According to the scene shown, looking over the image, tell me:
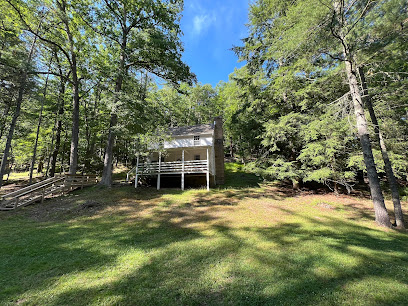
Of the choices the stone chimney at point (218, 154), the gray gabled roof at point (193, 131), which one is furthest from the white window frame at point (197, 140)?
the stone chimney at point (218, 154)

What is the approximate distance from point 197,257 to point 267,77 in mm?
14989

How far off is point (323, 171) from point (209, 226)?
8447mm

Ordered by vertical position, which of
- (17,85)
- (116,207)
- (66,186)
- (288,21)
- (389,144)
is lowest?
(116,207)

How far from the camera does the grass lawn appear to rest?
3.23 m

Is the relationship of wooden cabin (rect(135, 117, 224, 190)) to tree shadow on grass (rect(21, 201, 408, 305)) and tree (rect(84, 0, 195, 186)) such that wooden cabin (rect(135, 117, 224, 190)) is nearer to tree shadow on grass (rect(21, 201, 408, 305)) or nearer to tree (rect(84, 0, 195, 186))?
tree (rect(84, 0, 195, 186))

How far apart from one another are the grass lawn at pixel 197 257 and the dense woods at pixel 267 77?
4.21 metres

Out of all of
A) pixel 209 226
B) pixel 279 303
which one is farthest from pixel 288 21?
pixel 279 303

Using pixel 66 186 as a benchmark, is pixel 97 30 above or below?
above

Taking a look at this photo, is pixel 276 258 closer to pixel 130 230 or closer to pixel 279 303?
pixel 279 303

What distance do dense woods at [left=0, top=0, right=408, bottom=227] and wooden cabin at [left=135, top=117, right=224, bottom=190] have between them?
2.49m

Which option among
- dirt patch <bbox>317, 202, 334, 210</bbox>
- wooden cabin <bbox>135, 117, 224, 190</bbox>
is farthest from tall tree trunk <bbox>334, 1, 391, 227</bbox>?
wooden cabin <bbox>135, 117, 224, 190</bbox>

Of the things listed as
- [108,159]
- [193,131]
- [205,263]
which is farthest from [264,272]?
[193,131]

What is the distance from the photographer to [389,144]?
11422mm

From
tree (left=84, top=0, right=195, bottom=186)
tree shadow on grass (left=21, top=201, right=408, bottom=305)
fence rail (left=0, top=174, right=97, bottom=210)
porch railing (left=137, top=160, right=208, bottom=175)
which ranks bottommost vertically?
tree shadow on grass (left=21, top=201, right=408, bottom=305)
